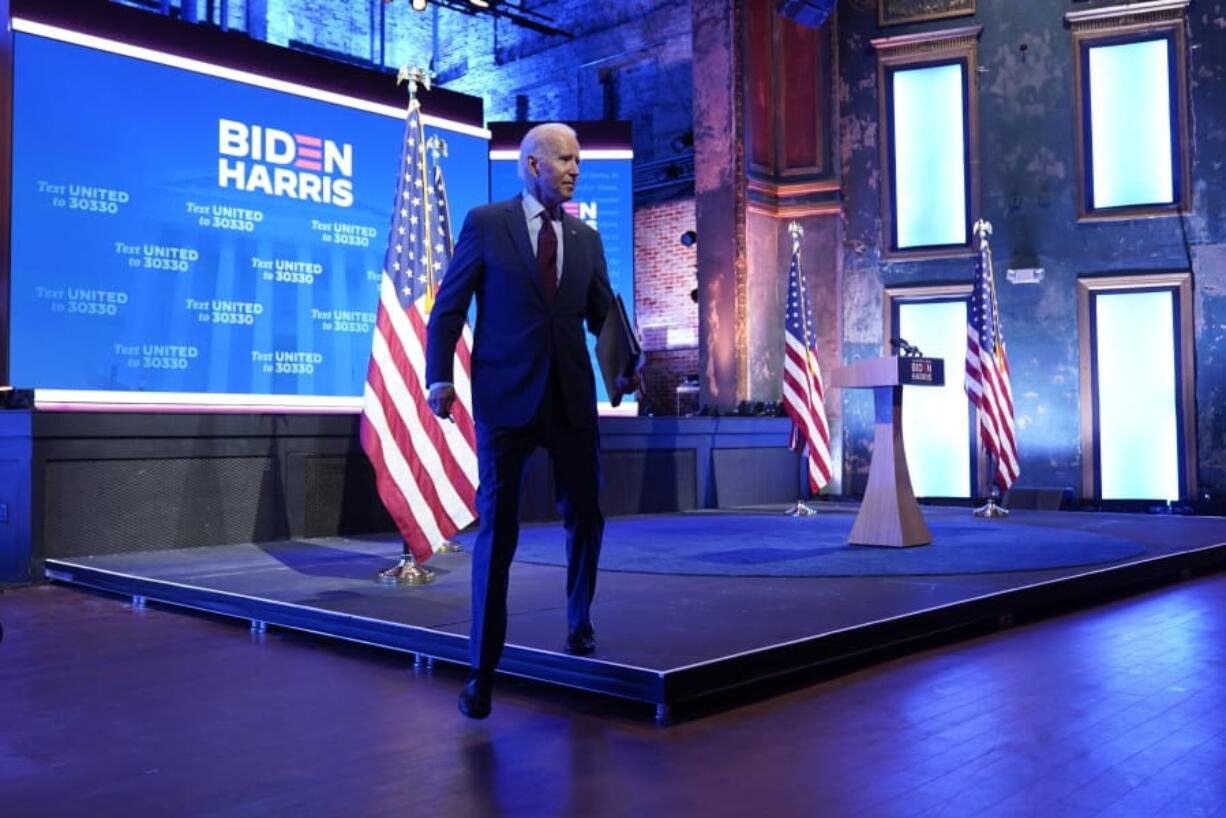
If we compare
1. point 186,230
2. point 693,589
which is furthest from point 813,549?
point 186,230

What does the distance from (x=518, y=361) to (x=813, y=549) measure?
3.26 meters

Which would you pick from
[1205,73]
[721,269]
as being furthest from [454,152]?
[1205,73]

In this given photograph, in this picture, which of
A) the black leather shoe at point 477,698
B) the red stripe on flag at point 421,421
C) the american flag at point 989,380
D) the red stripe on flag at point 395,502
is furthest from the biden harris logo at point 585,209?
the black leather shoe at point 477,698

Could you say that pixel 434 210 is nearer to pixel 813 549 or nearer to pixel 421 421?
pixel 421 421

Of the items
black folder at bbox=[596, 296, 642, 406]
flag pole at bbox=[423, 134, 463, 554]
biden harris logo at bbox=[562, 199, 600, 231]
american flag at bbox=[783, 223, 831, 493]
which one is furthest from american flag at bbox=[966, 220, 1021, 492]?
black folder at bbox=[596, 296, 642, 406]

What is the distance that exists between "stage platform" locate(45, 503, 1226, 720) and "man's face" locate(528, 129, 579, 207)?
1226 mm

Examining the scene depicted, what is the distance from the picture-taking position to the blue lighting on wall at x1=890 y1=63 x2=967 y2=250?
10.4m

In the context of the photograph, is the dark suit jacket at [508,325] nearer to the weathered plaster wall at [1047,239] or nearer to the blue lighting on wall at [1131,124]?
the weathered plaster wall at [1047,239]

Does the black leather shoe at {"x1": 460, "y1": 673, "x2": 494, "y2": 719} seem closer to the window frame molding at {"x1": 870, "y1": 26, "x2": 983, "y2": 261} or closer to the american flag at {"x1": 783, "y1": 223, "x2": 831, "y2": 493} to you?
the american flag at {"x1": 783, "y1": 223, "x2": 831, "y2": 493}

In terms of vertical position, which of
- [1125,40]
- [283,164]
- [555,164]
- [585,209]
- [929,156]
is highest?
[1125,40]

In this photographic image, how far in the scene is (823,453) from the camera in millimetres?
8508

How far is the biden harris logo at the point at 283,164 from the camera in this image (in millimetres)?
7887

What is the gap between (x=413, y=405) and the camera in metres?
4.74

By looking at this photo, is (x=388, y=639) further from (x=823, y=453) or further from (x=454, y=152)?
(x=454, y=152)
